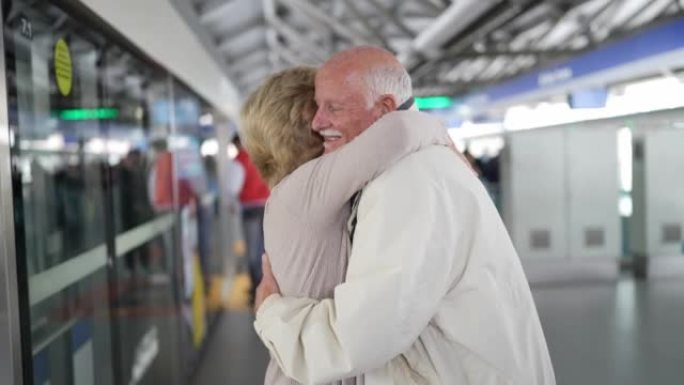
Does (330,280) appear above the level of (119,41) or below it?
below

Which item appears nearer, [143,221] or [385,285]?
[385,285]

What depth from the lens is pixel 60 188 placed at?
271 centimetres

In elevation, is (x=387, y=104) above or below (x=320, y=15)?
below

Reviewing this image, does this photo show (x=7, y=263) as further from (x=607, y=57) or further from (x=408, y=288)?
(x=607, y=57)

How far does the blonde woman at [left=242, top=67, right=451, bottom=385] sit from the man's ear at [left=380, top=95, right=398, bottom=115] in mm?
72

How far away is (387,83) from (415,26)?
25.3ft

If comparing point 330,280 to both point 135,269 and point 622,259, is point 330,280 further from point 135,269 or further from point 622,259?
point 622,259

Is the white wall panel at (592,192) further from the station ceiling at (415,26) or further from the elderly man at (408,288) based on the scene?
the elderly man at (408,288)

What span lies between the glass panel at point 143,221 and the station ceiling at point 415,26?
180 cm

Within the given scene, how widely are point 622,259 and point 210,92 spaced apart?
14.2 feet

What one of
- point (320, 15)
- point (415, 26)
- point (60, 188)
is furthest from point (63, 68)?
point (415, 26)

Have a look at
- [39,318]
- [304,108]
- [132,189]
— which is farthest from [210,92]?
[304,108]

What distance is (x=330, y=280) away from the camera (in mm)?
1393

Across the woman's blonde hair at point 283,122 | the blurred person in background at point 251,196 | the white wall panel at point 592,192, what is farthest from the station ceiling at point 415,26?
the woman's blonde hair at point 283,122
